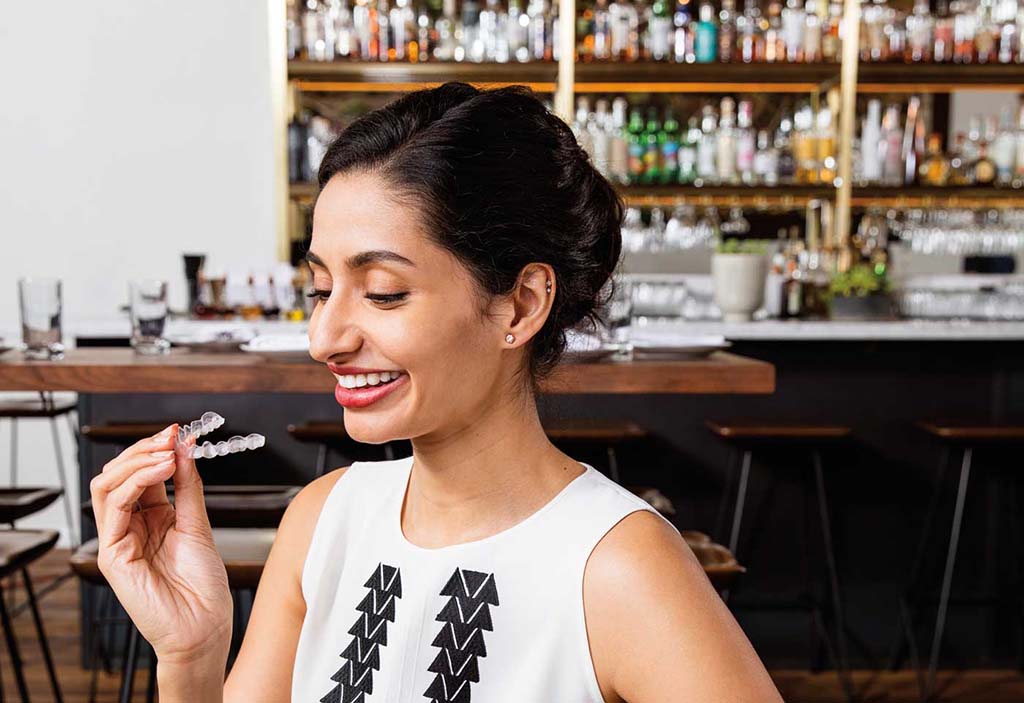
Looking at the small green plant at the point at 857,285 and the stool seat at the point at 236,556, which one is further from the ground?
the small green plant at the point at 857,285

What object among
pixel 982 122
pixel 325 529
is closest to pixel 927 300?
pixel 982 122

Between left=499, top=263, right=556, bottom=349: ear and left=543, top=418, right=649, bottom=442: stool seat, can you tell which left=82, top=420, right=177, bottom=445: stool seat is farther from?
left=499, top=263, right=556, bottom=349: ear

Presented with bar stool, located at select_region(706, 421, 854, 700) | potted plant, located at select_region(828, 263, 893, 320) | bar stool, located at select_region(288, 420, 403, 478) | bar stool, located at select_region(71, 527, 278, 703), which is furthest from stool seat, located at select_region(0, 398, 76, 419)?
potted plant, located at select_region(828, 263, 893, 320)

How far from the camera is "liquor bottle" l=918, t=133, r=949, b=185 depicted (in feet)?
16.7

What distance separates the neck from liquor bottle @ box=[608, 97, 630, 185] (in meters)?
3.86

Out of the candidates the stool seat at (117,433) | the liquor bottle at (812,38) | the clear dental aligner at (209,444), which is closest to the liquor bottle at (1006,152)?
the liquor bottle at (812,38)

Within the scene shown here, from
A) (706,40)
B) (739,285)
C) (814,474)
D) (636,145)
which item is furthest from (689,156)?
(814,474)

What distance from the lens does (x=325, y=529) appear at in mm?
1218

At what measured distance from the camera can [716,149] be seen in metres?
5.02

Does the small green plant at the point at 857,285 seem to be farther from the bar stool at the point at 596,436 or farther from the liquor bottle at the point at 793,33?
the liquor bottle at the point at 793,33

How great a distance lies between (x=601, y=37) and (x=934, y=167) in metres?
1.66

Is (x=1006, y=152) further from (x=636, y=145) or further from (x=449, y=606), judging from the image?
(x=449, y=606)

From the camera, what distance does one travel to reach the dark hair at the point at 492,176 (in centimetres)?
104

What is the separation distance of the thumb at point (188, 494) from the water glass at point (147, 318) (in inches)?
66.0
